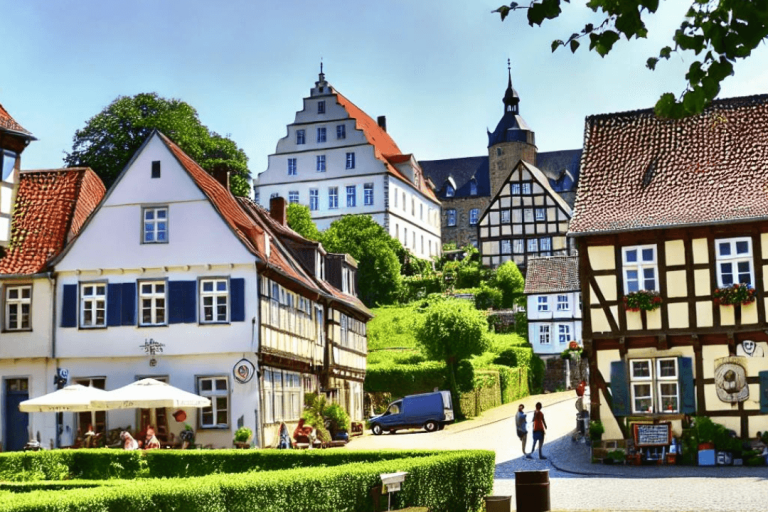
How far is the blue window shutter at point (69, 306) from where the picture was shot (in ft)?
110

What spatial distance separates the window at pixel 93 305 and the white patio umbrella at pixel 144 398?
5.78m

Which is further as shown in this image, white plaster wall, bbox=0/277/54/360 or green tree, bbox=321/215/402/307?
green tree, bbox=321/215/402/307

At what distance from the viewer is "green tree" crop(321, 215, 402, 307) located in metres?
79.1

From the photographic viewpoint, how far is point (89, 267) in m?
33.8

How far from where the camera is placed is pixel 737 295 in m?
28.0

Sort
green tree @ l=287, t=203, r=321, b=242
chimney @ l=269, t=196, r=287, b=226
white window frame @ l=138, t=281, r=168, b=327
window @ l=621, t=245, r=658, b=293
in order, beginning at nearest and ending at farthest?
1. window @ l=621, t=245, r=658, b=293
2. white window frame @ l=138, t=281, r=168, b=327
3. chimney @ l=269, t=196, r=287, b=226
4. green tree @ l=287, t=203, r=321, b=242

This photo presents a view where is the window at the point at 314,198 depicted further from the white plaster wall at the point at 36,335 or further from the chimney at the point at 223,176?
the white plaster wall at the point at 36,335

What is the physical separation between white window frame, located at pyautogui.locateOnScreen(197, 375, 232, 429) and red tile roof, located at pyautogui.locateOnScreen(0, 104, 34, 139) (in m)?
8.31

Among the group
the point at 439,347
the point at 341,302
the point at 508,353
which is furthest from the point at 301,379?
the point at 508,353

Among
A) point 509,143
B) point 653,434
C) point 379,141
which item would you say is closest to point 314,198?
point 379,141

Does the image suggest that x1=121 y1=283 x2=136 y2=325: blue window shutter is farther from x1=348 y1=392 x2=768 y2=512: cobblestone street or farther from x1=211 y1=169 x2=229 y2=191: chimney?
x1=348 y1=392 x2=768 y2=512: cobblestone street

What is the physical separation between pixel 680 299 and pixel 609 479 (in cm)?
622

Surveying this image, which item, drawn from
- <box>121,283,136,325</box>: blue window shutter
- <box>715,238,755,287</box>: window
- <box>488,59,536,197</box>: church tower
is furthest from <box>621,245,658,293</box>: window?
A: <box>488,59,536,197</box>: church tower

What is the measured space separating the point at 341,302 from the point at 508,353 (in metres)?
18.8
